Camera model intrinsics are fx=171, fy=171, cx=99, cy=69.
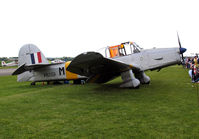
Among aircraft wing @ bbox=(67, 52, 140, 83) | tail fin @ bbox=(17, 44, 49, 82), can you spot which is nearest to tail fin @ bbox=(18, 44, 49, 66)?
tail fin @ bbox=(17, 44, 49, 82)

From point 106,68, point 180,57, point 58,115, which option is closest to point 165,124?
point 58,115

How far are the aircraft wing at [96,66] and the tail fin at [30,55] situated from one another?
4832mm

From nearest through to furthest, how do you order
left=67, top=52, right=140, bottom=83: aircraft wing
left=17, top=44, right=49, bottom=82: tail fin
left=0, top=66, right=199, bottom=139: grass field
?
left=0, top=66, right=199, bottom=139: grass field < left=67, top=52, right=140, bottom=83: aircraft wing < left=17, top=44, right=49, bottom=82: tail fin

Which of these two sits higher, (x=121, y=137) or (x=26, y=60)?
(x=26, y=60)

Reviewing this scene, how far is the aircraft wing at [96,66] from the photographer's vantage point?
18.9 ft

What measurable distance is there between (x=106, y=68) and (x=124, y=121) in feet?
12.9

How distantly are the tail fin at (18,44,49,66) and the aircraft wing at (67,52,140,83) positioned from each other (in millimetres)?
4832

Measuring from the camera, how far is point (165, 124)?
3.08m

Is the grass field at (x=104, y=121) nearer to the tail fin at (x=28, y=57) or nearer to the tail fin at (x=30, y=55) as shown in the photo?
the tail fin at (x=28, y=57)

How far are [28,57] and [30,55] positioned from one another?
6.9 inches

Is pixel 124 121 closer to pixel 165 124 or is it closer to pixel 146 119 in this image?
pixel 146 119

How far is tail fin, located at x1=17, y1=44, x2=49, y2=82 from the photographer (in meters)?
10.8

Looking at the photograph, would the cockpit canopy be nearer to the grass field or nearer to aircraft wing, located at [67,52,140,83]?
aircraft wing, located at [67,52,140,83]

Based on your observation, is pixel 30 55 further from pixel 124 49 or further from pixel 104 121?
pixel 104 121
